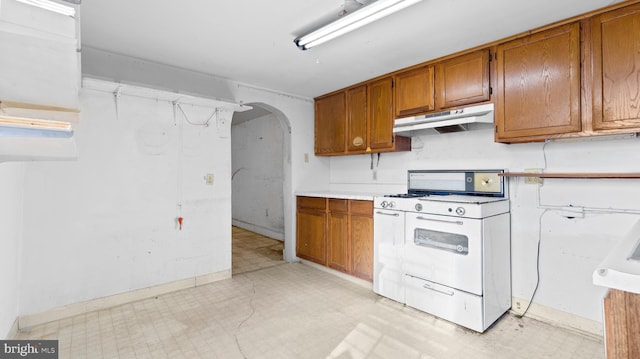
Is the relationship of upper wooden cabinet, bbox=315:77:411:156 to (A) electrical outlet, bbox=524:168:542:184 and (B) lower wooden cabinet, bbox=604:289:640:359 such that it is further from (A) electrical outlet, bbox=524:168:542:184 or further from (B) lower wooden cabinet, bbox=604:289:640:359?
(B) lower wooden cabinet, bbox=604:289:640:359

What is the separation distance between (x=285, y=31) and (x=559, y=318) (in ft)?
10.8

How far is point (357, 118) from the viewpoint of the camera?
386cm

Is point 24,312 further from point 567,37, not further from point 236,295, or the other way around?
point 567,37

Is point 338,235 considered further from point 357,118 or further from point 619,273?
point 619,273

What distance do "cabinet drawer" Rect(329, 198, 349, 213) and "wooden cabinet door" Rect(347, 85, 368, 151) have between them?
742 mm

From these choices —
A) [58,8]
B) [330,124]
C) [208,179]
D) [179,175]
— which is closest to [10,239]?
[179,175]

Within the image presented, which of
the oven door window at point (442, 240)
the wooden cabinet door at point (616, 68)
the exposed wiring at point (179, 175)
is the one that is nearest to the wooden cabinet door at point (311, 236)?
the oven door window at point (442, 240)

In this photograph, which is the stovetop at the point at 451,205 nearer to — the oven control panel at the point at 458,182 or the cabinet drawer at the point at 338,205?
the oven control panel at the point at 458,182

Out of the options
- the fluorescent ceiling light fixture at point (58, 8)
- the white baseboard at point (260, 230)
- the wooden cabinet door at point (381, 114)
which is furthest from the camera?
the white baseboard at point (260, 230)

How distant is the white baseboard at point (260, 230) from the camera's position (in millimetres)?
5801

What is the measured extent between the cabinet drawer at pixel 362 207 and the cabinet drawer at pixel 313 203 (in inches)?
18.9

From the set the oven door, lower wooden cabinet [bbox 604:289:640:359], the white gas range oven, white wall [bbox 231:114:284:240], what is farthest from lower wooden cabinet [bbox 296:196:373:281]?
lower wooden cabinet [bbox 604:289:640:359]

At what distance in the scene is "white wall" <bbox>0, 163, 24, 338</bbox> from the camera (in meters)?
1.97

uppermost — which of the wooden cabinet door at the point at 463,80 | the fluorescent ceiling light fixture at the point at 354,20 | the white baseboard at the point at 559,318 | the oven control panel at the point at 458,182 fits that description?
the fluorescent ceiling light fixture at the point at 354,20
